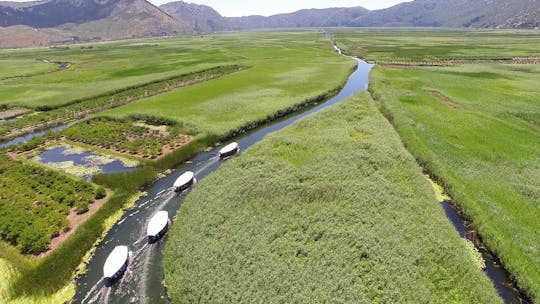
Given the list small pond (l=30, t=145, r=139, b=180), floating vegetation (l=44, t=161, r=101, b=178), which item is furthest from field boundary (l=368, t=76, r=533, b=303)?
floating vegetation (l=44, t=161, r=101, b=178)

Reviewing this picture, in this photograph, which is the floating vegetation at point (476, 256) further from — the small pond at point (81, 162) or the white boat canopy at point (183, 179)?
the small pond at point (81, 162)

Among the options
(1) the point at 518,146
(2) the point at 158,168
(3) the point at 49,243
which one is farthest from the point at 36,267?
(1) the point at 518,146

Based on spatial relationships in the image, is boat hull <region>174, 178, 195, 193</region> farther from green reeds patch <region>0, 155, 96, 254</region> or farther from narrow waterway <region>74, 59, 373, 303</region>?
green reeds patch <region>0, 155, 96, 254</region>

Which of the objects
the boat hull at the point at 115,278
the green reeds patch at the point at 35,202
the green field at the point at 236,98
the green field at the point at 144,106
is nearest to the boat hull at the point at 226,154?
the green field at the point at 144,106

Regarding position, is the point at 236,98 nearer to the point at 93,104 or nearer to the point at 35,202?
the point at 93,104

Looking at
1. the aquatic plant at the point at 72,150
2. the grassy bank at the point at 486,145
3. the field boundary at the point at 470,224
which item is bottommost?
the aquatic plant at the point at 72,150

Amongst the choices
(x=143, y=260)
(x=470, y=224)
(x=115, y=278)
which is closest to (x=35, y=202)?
(x=143, y=260)

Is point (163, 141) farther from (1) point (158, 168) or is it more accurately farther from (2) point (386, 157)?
(2) point (386, 157)
